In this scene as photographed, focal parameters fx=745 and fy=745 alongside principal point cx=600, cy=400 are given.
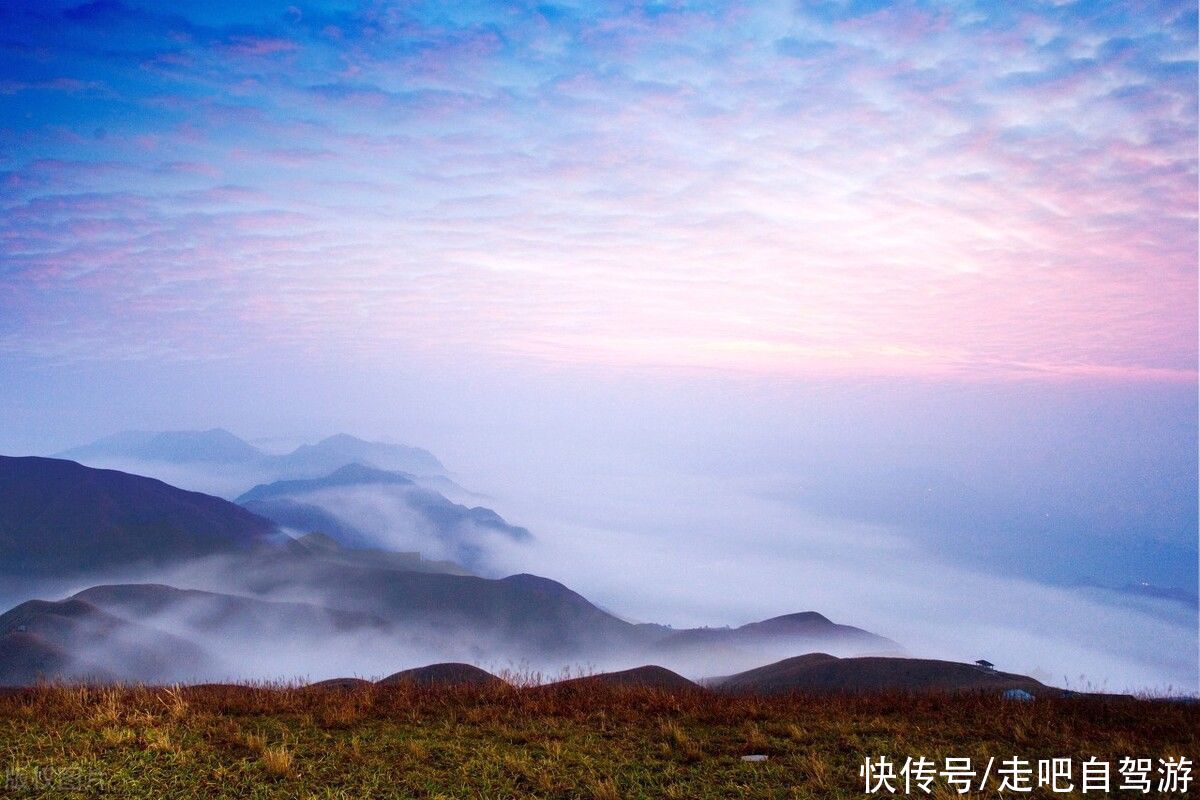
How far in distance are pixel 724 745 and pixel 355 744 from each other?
4864mm

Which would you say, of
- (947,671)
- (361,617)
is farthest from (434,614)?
(947,671)

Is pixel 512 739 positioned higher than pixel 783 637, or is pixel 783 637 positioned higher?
pixel 512 739

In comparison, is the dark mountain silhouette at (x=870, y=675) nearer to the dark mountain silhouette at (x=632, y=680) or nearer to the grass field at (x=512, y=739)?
the dark mountain silhouette at (x=632, y=680)

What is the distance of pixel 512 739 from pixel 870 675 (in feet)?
101

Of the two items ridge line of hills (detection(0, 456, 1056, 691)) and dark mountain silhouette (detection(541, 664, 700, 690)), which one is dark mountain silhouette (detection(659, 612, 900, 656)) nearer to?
ridge line of hills (detection(0, 456, 1056, 691))

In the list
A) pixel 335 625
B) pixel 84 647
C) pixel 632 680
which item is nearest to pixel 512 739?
pixel 632 680

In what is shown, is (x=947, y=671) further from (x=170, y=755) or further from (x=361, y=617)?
(x=361, y=617)

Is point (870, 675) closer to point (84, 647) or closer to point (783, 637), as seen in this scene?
point (783, 637)

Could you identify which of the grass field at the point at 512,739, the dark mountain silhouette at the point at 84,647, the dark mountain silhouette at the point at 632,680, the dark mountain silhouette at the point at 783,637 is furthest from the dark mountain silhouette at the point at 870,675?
the dark mountain silhouette at the point at 84,647

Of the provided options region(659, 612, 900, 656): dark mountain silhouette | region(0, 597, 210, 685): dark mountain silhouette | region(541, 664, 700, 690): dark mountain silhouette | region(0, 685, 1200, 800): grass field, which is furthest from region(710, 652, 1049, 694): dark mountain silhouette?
region(0, 597, 210, 685): dark mountain silhouette

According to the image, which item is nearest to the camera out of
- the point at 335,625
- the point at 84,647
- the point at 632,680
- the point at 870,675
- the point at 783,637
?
the point at 632,680

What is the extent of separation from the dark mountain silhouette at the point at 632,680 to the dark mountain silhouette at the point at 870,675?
99.9 inches

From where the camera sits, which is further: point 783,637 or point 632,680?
point 783,637

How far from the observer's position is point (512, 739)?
33.6 ft
